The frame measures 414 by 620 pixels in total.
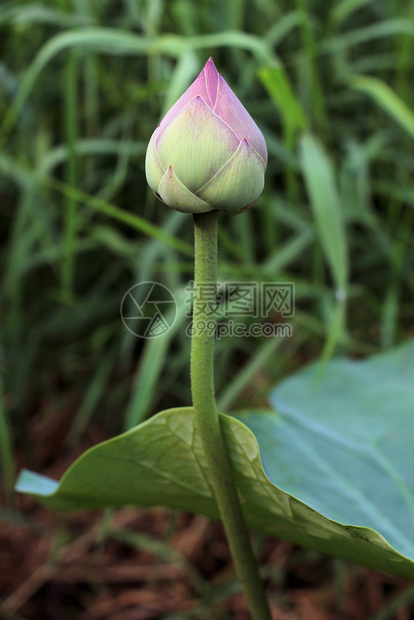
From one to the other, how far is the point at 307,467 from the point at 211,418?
0.31 metres

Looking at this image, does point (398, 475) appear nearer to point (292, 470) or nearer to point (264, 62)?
point (292, 470)

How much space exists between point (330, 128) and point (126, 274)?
565 millimetres

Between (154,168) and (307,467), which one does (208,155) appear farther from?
(307,467)

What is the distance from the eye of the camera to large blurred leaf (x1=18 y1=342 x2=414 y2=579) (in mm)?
458

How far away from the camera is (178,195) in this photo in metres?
0.35

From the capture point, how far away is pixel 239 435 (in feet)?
1.42

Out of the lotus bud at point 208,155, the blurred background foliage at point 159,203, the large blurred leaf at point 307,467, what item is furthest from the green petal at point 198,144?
the blurred background foliage at point 159,203

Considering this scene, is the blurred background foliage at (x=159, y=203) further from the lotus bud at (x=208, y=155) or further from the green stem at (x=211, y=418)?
the lotus bud at (x=208, y=155)

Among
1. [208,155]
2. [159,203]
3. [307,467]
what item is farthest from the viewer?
[159,203]

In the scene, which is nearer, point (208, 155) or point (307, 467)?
point (208, 155)

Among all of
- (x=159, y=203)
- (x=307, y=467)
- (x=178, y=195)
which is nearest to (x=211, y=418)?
(x=178, y=195)

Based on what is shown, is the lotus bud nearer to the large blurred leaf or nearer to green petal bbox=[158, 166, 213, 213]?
green petal bbox=[158, 166, 213, 213]

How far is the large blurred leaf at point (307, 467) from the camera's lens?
0.46 metres

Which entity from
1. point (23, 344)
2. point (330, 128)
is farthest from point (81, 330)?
point (330, 128)
